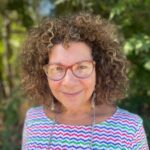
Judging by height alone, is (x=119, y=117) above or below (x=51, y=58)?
below

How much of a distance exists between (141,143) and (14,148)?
1.99m

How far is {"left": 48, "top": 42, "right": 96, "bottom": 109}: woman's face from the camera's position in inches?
90.3

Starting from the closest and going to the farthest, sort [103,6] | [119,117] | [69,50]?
[69,50]
[119,117]
[103,6]

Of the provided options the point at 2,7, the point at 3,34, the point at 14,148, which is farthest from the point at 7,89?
the point at 14,148

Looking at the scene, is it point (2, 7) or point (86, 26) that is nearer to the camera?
point (86, 26)

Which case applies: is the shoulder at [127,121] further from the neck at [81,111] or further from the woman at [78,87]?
the neck at [81,111]

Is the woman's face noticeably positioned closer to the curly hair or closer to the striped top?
the curly hair

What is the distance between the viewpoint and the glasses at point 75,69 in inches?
89.8

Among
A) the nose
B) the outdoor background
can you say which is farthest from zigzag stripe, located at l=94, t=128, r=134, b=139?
the outdoor background

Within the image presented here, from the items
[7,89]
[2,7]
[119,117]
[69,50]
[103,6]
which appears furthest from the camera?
[7,89]

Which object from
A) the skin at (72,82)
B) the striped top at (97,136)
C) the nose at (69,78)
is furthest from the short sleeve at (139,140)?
the nose at (69,78)

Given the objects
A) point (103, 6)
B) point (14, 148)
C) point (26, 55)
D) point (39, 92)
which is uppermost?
point (103, 6)

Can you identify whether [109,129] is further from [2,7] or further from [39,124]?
[2,7]

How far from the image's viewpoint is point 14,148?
4.21 metres
